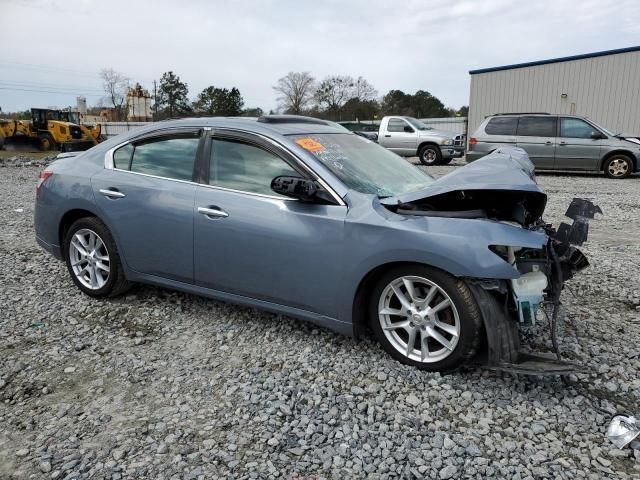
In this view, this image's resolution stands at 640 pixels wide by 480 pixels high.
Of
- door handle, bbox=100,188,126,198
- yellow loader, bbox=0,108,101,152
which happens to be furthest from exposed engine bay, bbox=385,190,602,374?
yellow loader, bbox=0,108,101,152

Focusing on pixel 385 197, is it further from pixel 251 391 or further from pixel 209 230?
pixel 251 391

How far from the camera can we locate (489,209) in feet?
10.5

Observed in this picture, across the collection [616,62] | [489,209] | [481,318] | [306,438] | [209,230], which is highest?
Answer: [616,62]

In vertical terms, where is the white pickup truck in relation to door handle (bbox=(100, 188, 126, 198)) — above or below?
above

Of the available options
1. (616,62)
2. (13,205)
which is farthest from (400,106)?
(13,205)

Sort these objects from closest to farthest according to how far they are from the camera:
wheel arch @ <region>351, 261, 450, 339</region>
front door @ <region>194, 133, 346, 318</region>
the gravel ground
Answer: the gravel ground, wheel arch @ <region>351, 261, 450, 339</region>, front door @ <region>194, 133, 346, 318</region>

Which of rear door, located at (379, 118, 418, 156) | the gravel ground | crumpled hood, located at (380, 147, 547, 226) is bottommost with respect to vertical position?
the gravel ground

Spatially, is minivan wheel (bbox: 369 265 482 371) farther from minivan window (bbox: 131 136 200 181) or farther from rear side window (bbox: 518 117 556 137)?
rear side window (bbox: 518 117 556 137)

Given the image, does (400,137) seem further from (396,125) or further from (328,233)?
(328,233)

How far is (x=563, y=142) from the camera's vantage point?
1357cm

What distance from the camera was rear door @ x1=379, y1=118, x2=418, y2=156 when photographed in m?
18.1

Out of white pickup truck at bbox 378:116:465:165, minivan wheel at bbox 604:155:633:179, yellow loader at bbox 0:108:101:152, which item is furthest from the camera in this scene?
yellow loader at bbox 0:108:101:152

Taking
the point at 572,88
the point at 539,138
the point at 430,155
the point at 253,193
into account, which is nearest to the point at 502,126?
the point at 539,138

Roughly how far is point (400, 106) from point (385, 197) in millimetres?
56811
